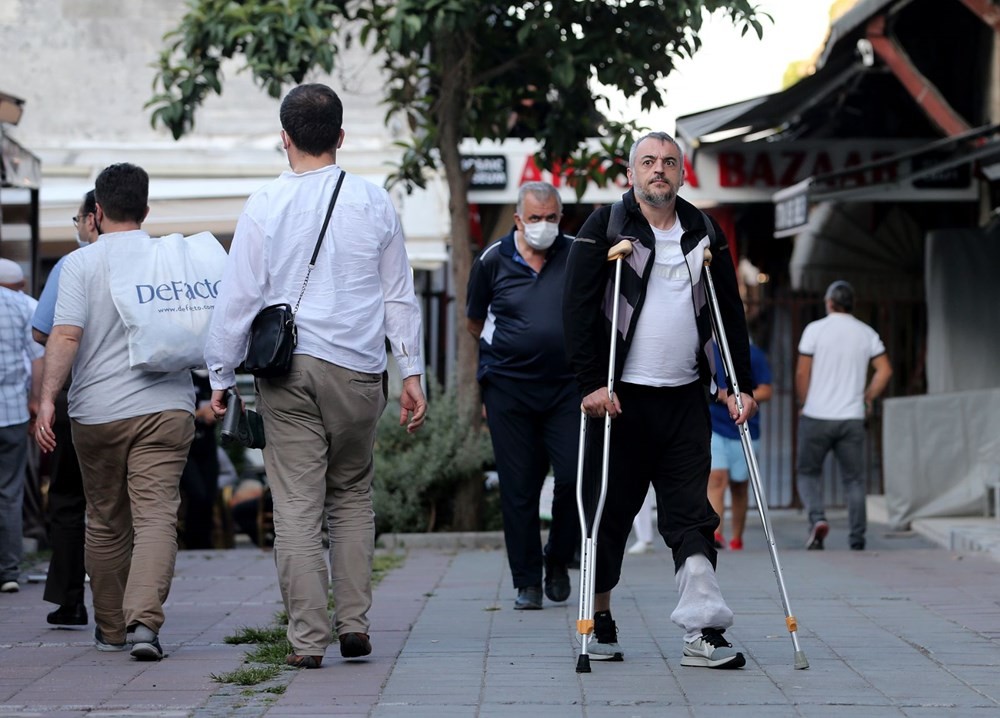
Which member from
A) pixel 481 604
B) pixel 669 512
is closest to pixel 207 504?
pixel 481 604

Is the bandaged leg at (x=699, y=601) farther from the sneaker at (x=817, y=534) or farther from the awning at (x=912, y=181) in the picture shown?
the awning at (x=912, y=181)

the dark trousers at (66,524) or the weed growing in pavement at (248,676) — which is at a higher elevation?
the dark trousers at (66,524)

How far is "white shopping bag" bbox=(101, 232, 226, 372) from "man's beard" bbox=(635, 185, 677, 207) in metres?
1.82

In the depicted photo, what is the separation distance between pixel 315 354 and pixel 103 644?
5.27 ft

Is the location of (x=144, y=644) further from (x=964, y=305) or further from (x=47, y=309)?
(x=964, y=305)

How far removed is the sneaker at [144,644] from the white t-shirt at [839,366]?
6795mm

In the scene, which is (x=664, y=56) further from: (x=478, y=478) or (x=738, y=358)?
(x=738, y=358)

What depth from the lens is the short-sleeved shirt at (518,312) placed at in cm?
805

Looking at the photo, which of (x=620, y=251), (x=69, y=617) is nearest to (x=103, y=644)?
(x=69, y=617)

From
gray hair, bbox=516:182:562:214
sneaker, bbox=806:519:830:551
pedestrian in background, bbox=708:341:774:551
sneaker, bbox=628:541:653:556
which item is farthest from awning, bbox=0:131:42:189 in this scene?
sneaker, bbox=806:519:830:551

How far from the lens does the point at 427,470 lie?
11648mm

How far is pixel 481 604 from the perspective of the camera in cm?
809

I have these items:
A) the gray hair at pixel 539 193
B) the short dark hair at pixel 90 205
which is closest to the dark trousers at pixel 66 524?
the short dark hair at pixel 90 205

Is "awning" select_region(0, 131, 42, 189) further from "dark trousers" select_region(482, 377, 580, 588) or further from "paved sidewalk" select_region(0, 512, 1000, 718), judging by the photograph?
"dark trousers" select_region(482, 377, 580, 588)
